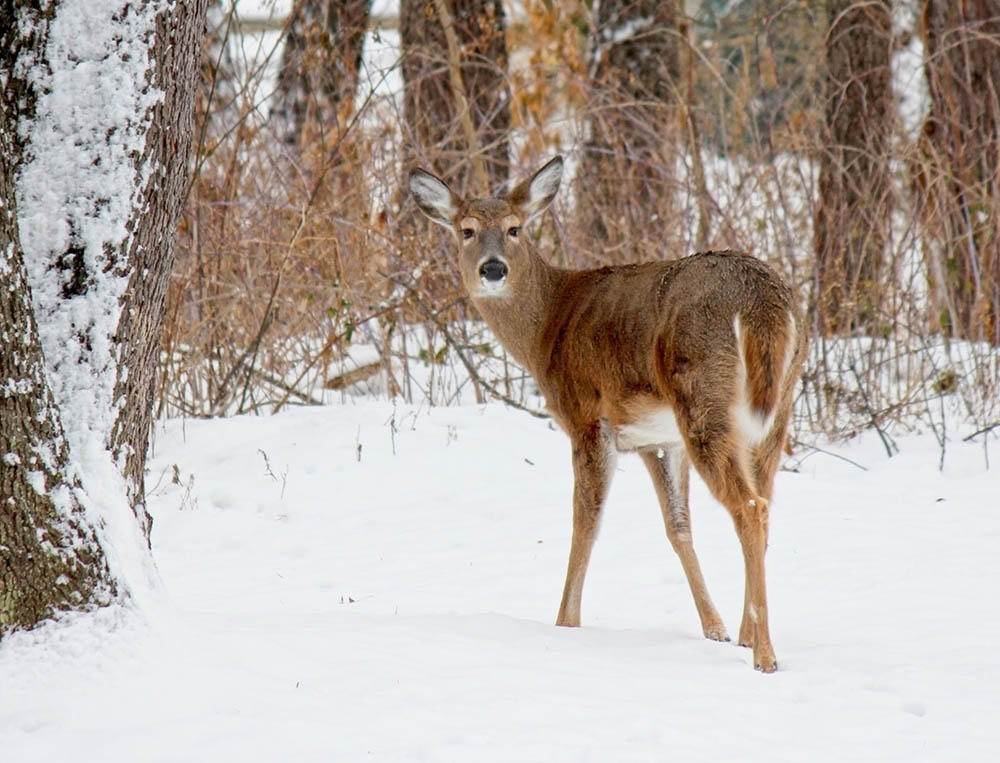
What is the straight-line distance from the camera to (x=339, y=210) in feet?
30.3

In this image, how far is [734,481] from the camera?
4.64 m

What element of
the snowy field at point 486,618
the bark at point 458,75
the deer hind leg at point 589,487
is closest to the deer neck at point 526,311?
the deer hind leg at point 589,487

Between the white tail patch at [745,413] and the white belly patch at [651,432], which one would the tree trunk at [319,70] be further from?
the white tail patch at [745,413]

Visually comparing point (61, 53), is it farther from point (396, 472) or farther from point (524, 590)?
point (396, 472)

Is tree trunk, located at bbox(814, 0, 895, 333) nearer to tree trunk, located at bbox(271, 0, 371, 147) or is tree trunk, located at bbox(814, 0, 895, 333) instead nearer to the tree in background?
tree trunk, located at bbox(271, 0, 371, 147)

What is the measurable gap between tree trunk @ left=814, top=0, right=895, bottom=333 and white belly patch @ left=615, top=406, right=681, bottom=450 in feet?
10.0

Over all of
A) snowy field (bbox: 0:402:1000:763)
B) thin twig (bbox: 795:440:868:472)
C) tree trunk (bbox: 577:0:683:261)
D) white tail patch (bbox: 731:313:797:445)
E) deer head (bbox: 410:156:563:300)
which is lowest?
snowy field (bbox: 0:402:1000:763)

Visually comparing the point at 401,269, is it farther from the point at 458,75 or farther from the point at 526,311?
the point at 526,311

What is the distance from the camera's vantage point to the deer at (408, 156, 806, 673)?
183 inches

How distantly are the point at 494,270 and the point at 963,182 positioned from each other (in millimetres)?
4084

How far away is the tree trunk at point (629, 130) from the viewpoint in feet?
31.1

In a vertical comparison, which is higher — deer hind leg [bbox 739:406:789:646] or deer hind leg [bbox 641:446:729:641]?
deer hind leg [bbox 739:406:789:646]

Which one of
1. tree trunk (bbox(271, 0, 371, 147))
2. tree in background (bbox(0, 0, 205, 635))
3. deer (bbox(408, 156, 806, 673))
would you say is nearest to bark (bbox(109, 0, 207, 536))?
tree in background (bbox(0, 0, 205, 635))

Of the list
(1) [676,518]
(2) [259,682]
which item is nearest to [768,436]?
(1) [676,518]
